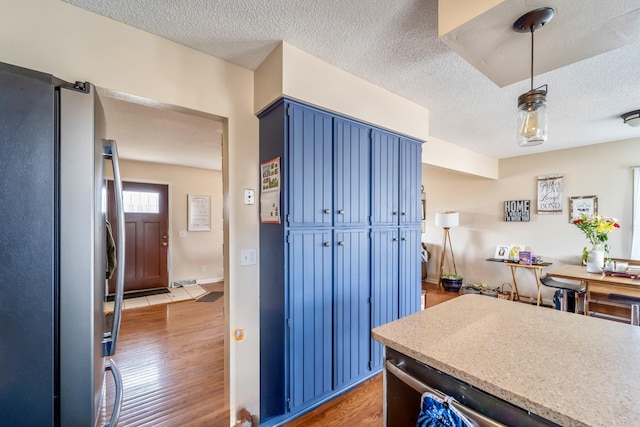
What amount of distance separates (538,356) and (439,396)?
1.22 feet

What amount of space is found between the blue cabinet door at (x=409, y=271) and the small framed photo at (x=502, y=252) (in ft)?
9.55

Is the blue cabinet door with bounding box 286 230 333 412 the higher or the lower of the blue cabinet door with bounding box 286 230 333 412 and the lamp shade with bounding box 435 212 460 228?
the lower

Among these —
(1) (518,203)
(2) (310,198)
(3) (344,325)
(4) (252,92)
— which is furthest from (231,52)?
(1) (518,203)

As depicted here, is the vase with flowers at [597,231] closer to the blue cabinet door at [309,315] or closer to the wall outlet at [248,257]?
the blue cabinet door at [309,315]

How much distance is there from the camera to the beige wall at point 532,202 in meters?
3.62

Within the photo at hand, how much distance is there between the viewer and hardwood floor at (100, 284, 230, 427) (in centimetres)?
185

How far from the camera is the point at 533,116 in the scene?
1.23m

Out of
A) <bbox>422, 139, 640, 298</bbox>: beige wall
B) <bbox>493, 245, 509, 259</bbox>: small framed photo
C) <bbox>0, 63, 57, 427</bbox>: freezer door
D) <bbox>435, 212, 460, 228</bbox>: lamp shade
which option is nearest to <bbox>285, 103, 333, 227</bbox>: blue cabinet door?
<bbox>0, 63, 57, 427</bbox>: freezer door

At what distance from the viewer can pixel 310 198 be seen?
1.80 metres

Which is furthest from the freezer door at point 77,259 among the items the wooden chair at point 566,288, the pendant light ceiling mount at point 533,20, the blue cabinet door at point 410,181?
the wooden chair at point 566,288

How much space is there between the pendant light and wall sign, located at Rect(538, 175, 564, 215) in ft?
12.8

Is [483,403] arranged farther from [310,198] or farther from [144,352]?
[144,352]

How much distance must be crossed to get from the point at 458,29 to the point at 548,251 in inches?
178

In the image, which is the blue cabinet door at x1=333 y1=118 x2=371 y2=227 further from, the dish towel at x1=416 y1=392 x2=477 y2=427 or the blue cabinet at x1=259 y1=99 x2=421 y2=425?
the dish towel at x1=416 y1=392 x2=477 y2=427
